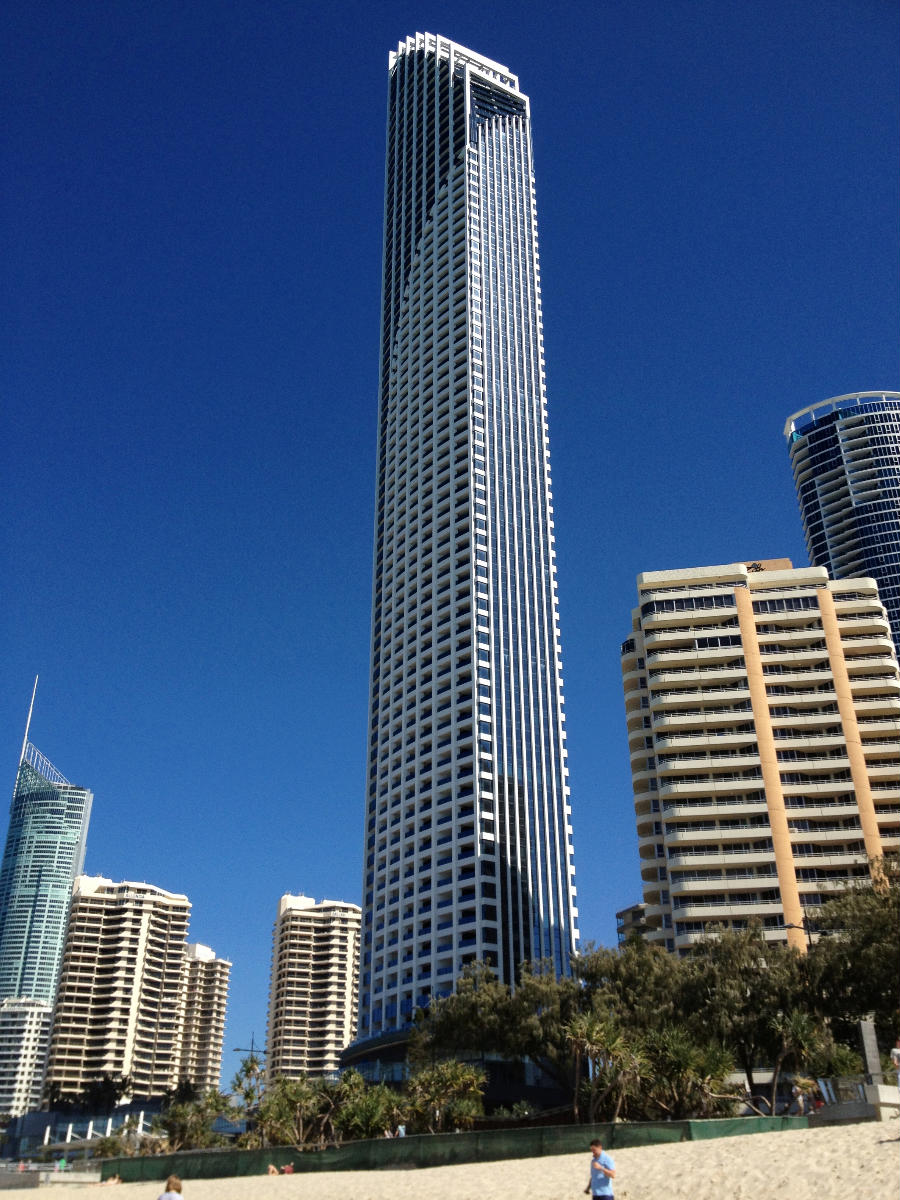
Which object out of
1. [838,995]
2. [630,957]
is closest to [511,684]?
[630,957]

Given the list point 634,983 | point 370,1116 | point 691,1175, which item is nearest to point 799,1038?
point 634,983

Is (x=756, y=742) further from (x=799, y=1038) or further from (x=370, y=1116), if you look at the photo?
(x=370, y=1116)

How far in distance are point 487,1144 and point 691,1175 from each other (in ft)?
28.1

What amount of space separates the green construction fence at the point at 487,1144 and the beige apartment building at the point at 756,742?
194 feet

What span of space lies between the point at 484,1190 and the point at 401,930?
89.7 m

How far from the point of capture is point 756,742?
340 feet

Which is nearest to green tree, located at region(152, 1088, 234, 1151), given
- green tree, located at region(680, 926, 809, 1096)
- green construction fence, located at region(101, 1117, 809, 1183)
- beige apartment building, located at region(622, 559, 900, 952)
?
beige apartment building, located at region(622, 559, 900, 952)

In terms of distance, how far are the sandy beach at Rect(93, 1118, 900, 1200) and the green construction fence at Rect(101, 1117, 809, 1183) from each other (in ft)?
Answer: 1.65

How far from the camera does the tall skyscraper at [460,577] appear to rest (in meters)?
115

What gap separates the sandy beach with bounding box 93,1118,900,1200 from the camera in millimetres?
27250

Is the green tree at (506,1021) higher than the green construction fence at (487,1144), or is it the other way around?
the green tree at (506,1021)

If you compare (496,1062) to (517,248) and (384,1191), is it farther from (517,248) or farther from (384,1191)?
(517,248)

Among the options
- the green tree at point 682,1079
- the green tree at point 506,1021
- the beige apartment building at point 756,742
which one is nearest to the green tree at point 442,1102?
the green tree at point 506,1021

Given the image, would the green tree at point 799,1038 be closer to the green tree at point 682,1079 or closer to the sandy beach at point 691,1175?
the green tree at point 682,1079
